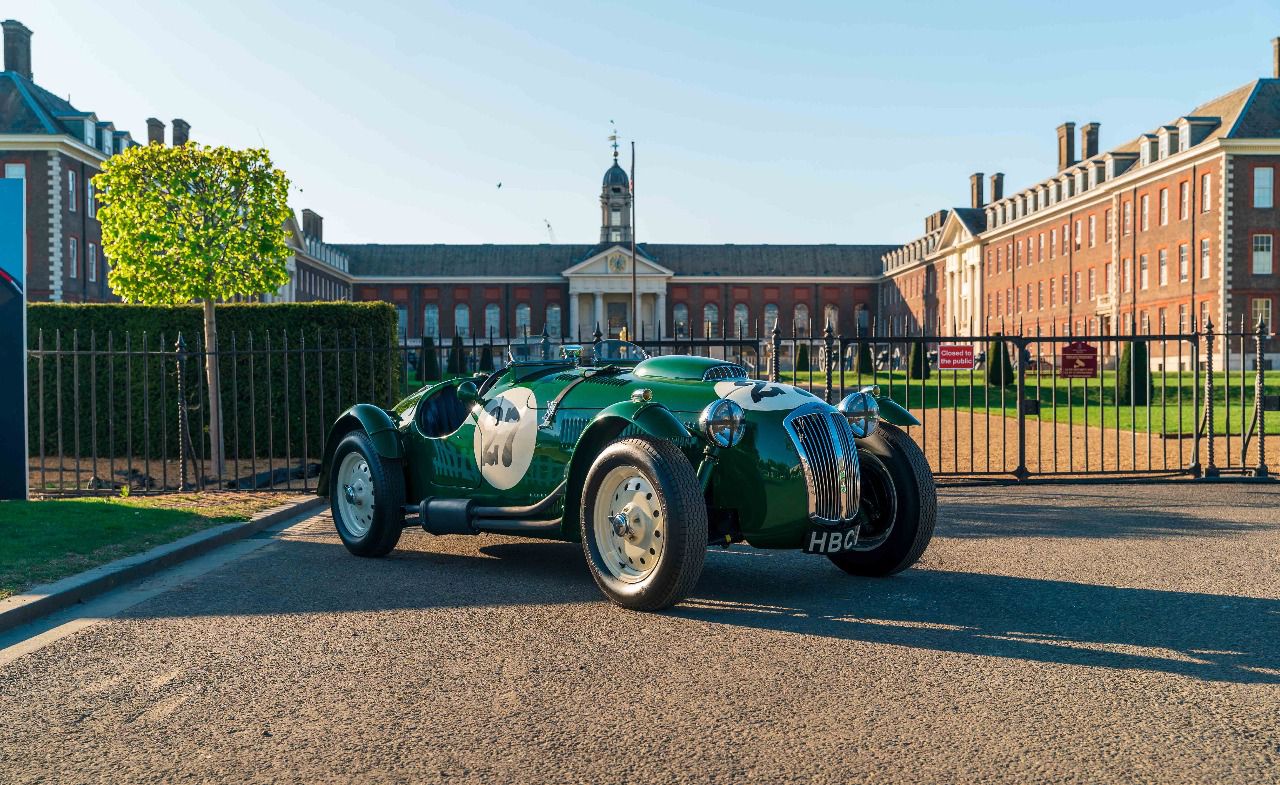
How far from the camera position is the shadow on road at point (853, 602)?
4840 millimetres

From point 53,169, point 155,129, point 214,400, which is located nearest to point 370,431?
point 214,400

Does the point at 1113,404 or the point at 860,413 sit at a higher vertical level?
the point at 860,413

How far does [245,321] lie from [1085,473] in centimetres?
1125

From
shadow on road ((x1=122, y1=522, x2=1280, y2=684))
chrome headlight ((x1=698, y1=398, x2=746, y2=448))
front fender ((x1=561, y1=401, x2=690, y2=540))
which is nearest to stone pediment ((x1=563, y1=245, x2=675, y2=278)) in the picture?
shadow on road ((x1=122, y1=522, x2=1280, y2=684))

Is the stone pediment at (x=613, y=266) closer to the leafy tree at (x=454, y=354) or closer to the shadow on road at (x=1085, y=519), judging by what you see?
the leafy tree at (x=454, y=354)

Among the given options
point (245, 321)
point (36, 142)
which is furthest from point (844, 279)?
point (245, 321)

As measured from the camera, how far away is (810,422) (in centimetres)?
582

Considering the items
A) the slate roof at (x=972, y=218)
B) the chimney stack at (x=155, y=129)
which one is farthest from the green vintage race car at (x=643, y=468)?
the slate roof at (x=972, y=218)

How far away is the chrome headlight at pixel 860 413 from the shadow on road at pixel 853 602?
880mm

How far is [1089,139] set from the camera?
201 feet

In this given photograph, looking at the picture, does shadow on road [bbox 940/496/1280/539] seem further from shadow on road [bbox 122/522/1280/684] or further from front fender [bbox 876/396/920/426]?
shadow on road [bbox 122/522/1280/684]

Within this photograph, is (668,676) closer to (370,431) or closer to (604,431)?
(604,431)

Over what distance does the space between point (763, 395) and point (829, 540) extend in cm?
81

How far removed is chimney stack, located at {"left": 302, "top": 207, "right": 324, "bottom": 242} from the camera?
79.7 meters
